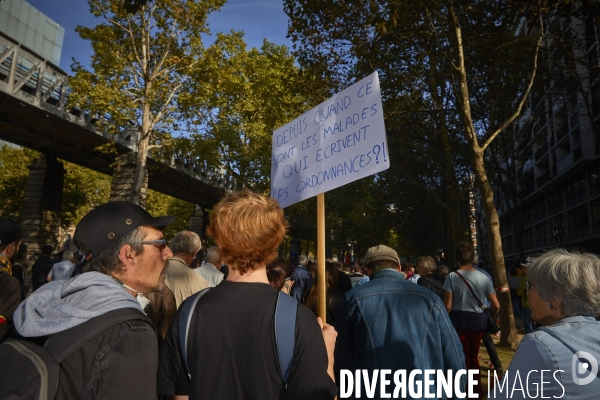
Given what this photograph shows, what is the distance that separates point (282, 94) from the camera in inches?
1062

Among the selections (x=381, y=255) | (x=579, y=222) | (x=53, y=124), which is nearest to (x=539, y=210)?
(x=579, y=222)

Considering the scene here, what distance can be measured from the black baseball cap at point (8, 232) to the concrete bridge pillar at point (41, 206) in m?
20.8

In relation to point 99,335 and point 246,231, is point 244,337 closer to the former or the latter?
point 246,231

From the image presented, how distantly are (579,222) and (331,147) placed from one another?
41498 millimetres

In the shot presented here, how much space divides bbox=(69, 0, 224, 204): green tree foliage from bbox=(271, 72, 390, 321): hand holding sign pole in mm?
14386

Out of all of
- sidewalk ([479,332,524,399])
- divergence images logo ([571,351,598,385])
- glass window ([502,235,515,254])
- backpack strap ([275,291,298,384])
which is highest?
glass window ([502,235,515,254])

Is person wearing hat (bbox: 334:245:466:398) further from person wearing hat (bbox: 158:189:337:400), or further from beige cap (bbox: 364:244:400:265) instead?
person wearing hat (bbox: 158:189:337:400)

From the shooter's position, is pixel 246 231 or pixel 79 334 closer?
pixel 79 334

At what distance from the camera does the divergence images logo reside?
1.80 m

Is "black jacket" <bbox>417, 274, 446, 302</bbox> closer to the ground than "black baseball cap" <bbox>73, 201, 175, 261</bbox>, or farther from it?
farther from it

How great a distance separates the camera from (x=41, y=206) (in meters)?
23.0

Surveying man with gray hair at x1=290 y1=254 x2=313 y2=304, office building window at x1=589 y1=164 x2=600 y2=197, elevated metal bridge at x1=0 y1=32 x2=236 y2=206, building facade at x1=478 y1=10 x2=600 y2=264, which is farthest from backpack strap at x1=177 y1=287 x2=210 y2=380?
office building window at x1=589 y1=164 x2=600 y2=197

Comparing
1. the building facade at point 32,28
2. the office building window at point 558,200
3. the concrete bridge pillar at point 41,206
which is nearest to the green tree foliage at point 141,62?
the concrete bridge pillar at point 41,206

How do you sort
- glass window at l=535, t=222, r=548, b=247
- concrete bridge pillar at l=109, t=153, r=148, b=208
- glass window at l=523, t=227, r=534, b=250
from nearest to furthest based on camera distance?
1. concrete bridge pillar at l=109, t=153, r=148, b=208
2. glass window at l=535, t=222, r=548, b=247
3. glass window at l=523, t=227, r=534, b=250
